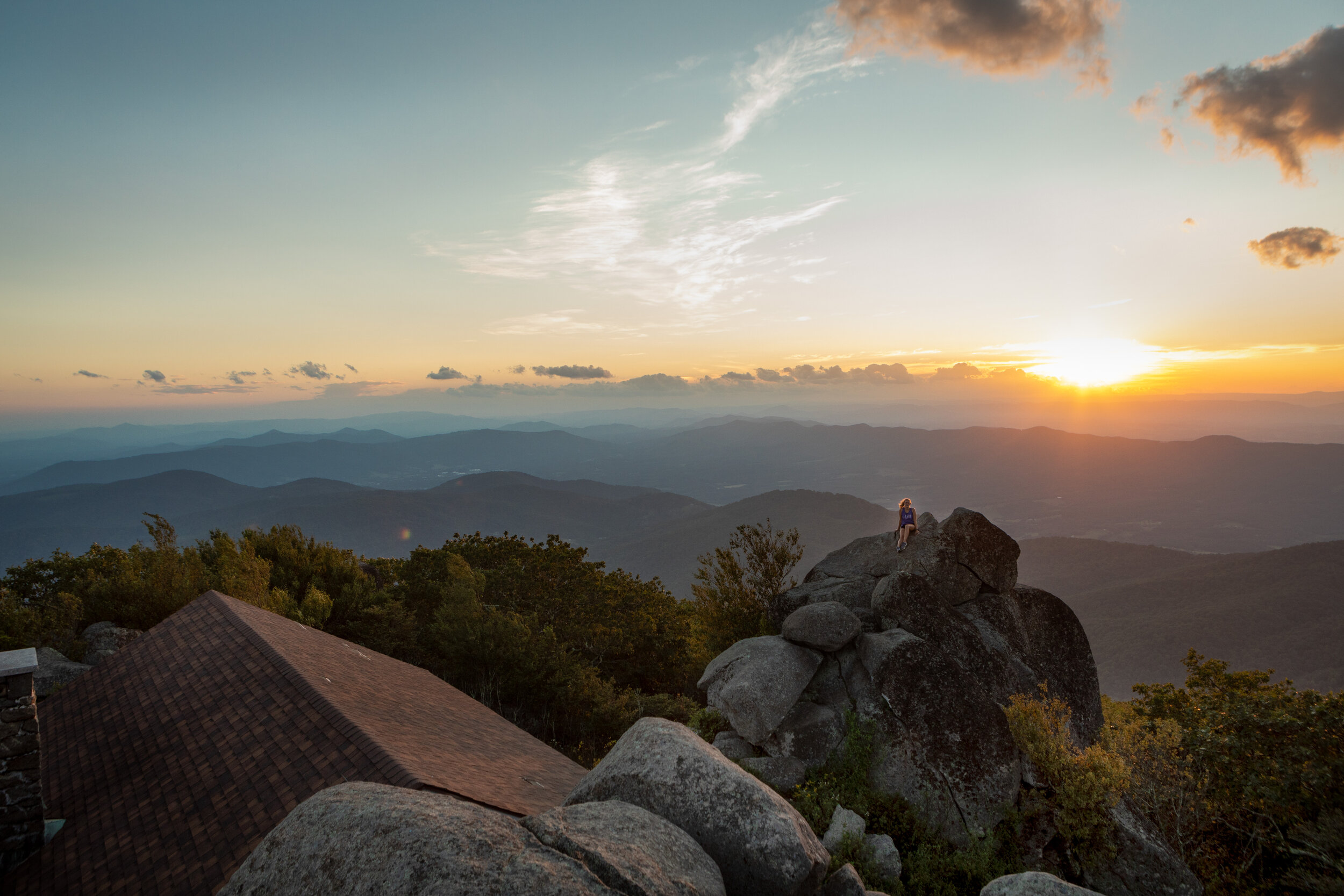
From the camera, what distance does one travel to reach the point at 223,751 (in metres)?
11.4

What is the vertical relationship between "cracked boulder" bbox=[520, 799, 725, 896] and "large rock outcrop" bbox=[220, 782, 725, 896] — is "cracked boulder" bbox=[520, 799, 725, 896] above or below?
below

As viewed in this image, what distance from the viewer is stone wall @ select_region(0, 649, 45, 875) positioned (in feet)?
30.6

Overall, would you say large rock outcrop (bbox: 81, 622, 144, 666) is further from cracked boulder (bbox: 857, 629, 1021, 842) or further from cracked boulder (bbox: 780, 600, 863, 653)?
cracked boulder (bbox: 857, 629, 1021, 842)

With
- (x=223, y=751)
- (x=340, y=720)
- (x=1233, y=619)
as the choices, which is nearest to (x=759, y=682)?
(x=340, y=720)

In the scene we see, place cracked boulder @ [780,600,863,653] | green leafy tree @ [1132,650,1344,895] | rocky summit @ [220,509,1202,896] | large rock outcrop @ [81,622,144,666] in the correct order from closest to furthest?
rocky summit @ [220,509,1202,896] < green leafy tree @ [1132,650,1344,895] < cracked boulder @ [780,600,863,653] < large rock outcrop @ [81,622,144,666]

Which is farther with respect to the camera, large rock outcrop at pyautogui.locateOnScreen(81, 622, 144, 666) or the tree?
large rock outcrop at pyautogui.locateOnScreen(81, 622, 144, 666)

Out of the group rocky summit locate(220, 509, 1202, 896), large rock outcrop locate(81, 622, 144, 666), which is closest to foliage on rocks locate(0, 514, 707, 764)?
large rock outcrop locate(81, 622, 144, 666)

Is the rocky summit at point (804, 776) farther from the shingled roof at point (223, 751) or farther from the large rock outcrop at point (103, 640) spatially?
the large rock outcrop at point (103, 640)

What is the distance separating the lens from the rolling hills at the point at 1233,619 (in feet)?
445

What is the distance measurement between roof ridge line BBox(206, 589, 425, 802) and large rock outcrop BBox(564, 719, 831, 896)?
2.95 metres

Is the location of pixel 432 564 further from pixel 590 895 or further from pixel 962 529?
pixel 590 895

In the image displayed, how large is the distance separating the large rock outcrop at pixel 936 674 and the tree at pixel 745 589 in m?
1.27

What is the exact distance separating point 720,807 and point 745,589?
1346 centimetres

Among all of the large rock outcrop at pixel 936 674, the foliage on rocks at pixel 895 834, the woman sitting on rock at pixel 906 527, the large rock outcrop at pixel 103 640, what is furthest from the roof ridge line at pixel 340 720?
the large rock outcrop at pixel 103 640
